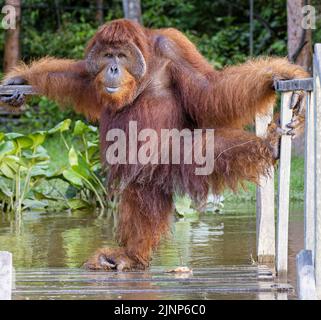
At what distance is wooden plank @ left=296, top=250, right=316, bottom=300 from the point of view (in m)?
Result: 3.36

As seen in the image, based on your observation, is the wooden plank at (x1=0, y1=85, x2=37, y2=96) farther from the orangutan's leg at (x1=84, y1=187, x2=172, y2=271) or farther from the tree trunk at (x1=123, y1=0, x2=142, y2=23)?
the tree trunk at (x1=123, y1=0, x2=142, y2=23)

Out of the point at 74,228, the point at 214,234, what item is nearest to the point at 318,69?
the point at 214,234

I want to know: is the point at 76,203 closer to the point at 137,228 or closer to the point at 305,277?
the point at 137,228

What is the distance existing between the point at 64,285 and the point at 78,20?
32.4 feet

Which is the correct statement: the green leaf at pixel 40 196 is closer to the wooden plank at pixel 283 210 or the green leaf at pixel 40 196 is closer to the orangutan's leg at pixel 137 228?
the orangutan's leg at pixel 137 228

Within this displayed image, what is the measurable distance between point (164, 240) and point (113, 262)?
1.11 meters

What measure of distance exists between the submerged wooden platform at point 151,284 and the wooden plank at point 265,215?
0.39 m

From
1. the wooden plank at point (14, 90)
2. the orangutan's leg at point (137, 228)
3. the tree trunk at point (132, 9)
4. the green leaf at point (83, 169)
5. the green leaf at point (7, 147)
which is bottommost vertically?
the orangutan's leg at point (137, 228)

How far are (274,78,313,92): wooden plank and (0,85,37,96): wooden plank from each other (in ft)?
4.65
